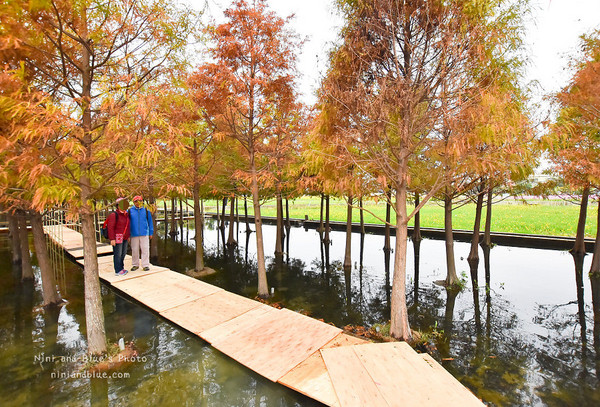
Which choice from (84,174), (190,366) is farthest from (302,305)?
(84,174)

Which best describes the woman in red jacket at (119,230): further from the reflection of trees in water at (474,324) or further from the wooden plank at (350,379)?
the wooden plank at (350,379)

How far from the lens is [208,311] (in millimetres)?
6797

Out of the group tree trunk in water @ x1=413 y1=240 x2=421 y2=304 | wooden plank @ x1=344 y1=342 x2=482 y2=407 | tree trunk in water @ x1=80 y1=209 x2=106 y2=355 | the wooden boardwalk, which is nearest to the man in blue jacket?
the wooden boardwalk

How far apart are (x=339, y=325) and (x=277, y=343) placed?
7.74 ft

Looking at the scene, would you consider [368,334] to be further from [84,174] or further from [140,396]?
[84,174]

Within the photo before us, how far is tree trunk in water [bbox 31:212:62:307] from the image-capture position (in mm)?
7230

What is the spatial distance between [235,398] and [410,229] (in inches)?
804

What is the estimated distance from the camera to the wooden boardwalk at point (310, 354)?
149 inches

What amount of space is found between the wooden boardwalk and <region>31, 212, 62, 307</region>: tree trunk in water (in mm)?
2253

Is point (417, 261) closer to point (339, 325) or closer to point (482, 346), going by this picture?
point (482, 346)

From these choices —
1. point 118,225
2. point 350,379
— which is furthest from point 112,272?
point 350,379

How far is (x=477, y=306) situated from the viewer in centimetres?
833

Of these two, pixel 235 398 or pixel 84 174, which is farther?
pixel 84 174

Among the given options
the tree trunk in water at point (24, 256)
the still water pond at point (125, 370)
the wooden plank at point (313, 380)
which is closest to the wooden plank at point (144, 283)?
the still water pond at point (125, 370)
